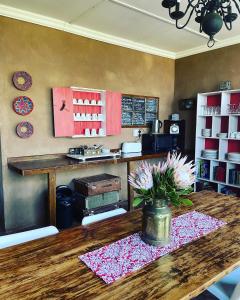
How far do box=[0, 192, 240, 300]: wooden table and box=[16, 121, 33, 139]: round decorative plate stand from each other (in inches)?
78.1

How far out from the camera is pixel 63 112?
11.1ft

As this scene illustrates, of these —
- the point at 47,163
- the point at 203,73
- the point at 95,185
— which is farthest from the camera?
the point at 203,73

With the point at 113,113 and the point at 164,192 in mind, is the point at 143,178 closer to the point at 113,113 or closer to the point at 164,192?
the point at 164,192

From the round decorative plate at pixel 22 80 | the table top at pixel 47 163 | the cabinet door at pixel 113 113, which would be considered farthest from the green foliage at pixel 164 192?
the cabinet door at pixel 113 113

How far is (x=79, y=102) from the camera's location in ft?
11.8

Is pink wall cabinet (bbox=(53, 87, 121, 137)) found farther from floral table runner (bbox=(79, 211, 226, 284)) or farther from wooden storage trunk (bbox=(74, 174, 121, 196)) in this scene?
floral table runner (bbox=(79, 211, 226, 284))

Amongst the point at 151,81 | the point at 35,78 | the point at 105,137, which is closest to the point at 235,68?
the point at 151,81

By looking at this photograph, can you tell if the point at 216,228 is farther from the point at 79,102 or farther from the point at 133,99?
the point at 133,99

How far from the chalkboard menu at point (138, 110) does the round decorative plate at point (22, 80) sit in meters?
1.60

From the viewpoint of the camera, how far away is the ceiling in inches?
110

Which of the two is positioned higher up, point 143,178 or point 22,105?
point 22,105

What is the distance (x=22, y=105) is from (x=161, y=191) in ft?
8.01

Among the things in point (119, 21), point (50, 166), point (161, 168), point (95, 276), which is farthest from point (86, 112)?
point (95, 276)

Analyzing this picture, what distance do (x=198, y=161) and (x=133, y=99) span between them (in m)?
1.58
